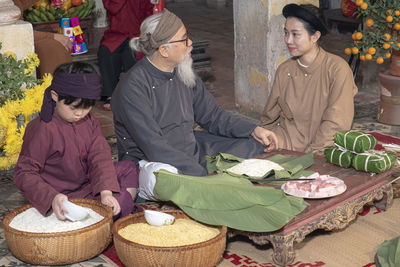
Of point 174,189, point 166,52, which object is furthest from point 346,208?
point 166,52

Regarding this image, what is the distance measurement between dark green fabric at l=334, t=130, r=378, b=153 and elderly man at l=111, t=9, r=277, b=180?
547mm

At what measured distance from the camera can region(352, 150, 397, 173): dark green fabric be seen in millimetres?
3717

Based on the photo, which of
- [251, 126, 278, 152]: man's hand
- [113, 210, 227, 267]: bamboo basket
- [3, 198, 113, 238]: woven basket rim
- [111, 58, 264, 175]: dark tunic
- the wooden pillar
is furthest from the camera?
the wooden pillar

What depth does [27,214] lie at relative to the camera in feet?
11.3

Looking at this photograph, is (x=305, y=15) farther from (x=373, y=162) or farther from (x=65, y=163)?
(x=65, y=163)

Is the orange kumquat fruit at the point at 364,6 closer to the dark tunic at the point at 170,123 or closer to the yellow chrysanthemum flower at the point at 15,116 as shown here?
the dark tunic at the point at 170,123

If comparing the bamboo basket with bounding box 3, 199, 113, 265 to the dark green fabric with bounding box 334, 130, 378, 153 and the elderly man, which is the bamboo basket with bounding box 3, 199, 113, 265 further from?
the dark green fabric with bounding box 334, 130, 378, 153

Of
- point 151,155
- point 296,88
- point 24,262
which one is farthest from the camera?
point 296,88

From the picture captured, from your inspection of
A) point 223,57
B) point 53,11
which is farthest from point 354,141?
point 223,57

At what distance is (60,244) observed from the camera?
315 centimetres

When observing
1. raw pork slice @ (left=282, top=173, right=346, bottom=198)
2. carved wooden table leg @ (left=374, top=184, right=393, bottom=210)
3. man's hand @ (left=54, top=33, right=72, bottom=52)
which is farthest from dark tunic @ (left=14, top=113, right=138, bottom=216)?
man's hand @ (left=54, top=33, right=72, bottom=52)

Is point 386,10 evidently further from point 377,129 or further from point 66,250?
point 66,250

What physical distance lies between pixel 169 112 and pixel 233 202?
1.09 metres

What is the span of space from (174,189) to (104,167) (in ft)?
1.50
